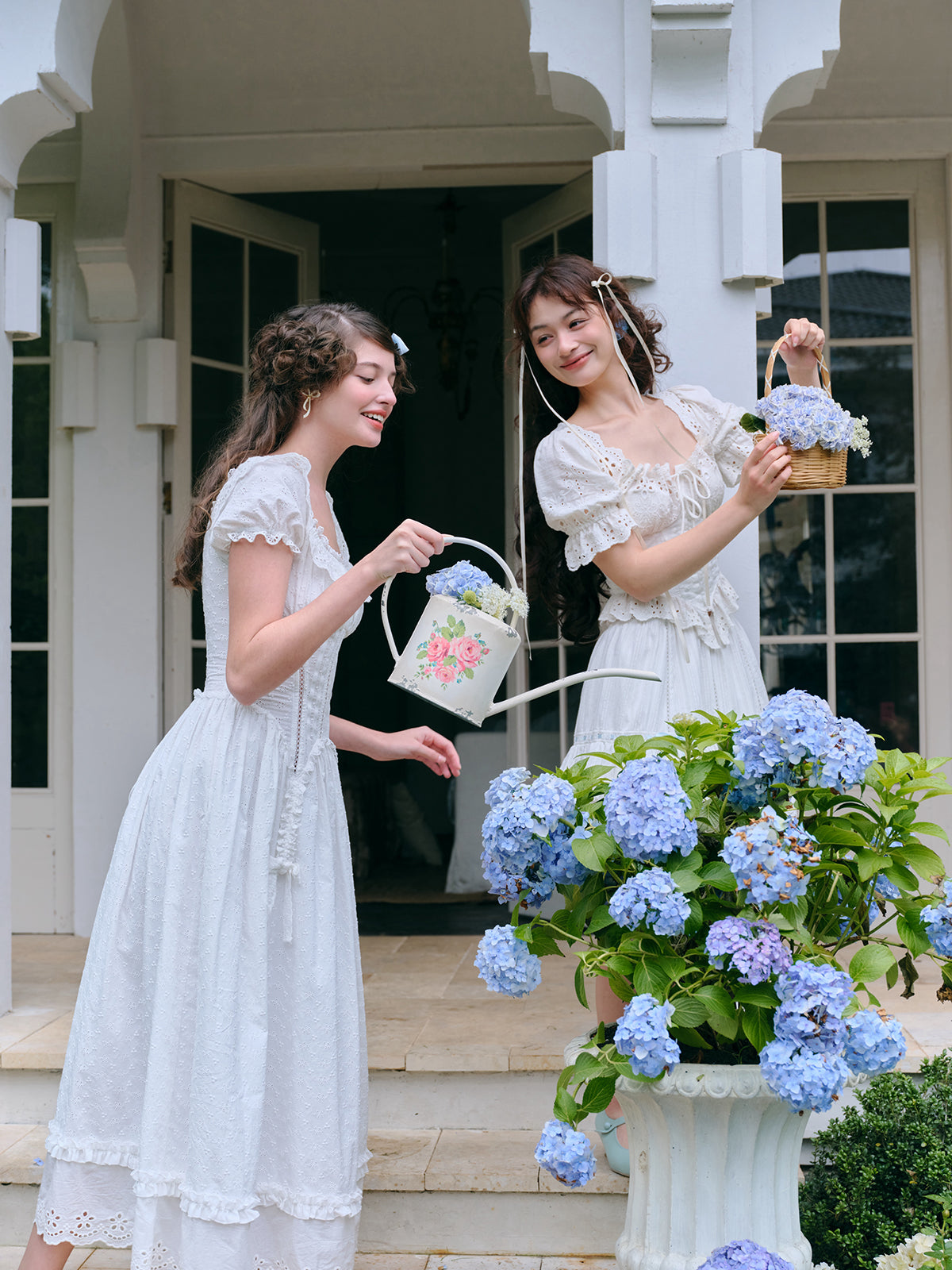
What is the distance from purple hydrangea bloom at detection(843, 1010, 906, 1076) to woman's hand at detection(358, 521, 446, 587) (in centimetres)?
84

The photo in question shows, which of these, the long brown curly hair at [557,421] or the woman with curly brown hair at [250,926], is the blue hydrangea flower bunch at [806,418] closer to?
the long brown curly hair at [557,421]

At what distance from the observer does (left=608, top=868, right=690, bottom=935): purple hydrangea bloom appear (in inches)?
53.7

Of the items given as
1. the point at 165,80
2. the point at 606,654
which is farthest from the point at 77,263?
the point at 606,654

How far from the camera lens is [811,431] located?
6.50 ft

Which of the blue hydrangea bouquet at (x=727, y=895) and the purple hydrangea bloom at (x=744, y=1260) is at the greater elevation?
the blue hydrangea bouquet at (x=727, y=895)

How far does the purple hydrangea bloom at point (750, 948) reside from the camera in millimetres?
1355

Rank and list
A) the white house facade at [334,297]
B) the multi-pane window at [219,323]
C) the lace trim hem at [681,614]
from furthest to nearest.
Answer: the multi-pane window at [219,323] → the white house facade at [334,297] → the lace trim hem at [681,614]

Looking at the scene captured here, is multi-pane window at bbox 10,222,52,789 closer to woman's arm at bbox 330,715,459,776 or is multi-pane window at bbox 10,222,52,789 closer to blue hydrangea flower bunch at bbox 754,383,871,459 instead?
woman's arm at bbox 330,715,459,776

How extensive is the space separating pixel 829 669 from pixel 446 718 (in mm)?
3278

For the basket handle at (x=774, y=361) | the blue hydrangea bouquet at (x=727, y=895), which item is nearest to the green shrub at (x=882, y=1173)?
the blue hydrangea bouquet at (x=727, y=895)

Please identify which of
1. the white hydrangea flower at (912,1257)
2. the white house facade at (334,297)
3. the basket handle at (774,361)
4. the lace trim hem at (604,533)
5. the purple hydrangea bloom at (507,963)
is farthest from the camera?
the white house facade at (334,297)

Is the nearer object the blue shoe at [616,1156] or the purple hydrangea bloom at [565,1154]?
the purple hydrangea bloom at [565,1154]

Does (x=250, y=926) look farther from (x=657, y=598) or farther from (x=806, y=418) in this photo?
(x=806, y=418)

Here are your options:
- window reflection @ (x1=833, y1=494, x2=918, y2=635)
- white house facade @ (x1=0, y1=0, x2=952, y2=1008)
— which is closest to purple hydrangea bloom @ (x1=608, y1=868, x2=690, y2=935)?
white house facade @ (x1=0, y1=0, x2=952, y2=1008)
